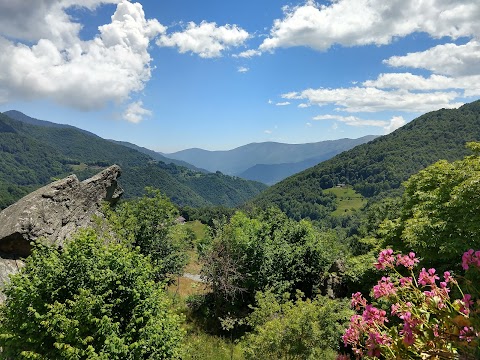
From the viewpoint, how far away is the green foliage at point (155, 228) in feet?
61.3

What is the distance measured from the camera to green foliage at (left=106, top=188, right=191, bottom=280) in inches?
736

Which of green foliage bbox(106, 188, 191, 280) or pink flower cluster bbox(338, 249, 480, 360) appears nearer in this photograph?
pink flower cluster bbox(338, 249, 480, 360)

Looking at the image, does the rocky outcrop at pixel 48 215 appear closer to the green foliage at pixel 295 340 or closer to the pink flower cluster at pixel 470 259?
the green foliage at pixel 295 340

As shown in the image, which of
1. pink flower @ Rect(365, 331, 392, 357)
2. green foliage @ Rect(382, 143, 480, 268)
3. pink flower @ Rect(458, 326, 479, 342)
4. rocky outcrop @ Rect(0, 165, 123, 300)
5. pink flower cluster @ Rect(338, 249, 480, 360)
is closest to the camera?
pink flower @ Rect(458, 326, 479, 342)

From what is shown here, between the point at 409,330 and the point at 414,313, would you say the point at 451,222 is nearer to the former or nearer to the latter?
the point at 414,313

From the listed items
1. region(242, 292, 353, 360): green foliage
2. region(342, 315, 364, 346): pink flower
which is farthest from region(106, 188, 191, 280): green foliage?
Result: region(342, 315, 364, 346): pink flower

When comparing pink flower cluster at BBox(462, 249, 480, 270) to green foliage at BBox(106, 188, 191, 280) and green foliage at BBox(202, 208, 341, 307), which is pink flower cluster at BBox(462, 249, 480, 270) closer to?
green foliage at BBox(106, 188, 191, 280)

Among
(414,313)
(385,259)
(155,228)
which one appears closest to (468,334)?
Result: (414,313)

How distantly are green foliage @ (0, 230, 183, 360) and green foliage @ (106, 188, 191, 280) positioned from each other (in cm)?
782

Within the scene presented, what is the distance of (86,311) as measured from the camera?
8641mm

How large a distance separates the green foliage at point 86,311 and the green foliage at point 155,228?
308 inches

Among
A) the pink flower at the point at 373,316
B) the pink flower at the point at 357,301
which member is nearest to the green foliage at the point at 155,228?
the pink flower at the point at 357,301

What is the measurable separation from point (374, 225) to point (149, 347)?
131 ft

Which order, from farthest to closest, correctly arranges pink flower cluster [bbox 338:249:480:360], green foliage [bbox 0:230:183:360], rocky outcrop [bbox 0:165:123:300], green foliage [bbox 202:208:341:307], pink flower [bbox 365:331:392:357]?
green foliage [bbox 202:208:341:307] < rocky outcrop [bbox 0:165:123:300] < green foliage [bbox 0:230:183:360] < pink flower [bbox 365:331:392:357] < pink flower cluster [bbox 338:249:480:360]
